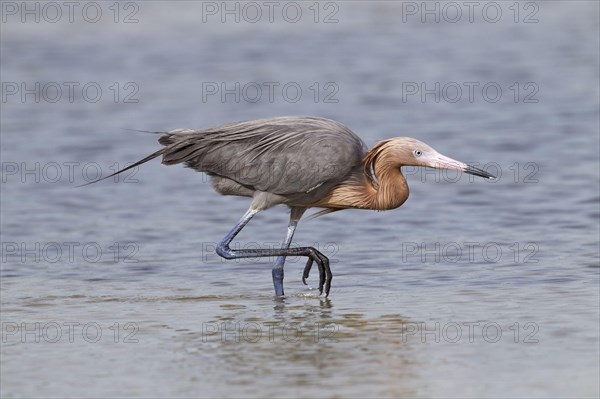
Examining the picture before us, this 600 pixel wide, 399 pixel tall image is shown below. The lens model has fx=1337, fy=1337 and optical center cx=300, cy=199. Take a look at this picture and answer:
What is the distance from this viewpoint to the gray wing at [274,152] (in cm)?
1018

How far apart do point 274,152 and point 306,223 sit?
9.47ft

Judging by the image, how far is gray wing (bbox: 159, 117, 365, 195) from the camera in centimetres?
1018

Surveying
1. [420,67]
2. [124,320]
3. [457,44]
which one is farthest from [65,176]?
[457,44]

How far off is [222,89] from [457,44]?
5170mm

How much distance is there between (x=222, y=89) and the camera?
797 inches
